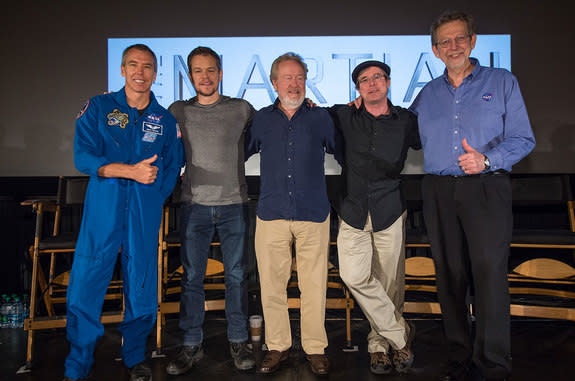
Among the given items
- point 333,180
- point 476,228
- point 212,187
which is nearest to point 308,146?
point 212,187

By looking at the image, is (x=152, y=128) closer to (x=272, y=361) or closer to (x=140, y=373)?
(x=140, y=373)

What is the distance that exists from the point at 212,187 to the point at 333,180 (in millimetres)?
1522

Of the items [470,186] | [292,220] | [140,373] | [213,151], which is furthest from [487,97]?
[140,373]

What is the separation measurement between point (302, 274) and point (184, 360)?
2.77 ft

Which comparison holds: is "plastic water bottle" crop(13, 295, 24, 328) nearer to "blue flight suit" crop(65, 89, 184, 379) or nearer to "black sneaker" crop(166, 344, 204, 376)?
"blue flight suit" crop(65, 89, 184, 379)

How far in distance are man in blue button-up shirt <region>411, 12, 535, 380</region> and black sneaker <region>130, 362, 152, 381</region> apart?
158cm

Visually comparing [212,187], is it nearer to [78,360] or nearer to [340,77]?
[78,360]

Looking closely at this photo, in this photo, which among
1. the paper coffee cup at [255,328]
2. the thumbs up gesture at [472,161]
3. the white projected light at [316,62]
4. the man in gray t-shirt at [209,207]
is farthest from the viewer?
the white projected light at [316,62]

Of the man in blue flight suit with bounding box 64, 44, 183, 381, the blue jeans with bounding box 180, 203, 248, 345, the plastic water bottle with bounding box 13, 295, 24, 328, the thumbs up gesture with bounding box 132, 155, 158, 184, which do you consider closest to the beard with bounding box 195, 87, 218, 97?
the man in blue flight suit with bounding box 64, 44, 183, 381

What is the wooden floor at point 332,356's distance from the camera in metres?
2.28

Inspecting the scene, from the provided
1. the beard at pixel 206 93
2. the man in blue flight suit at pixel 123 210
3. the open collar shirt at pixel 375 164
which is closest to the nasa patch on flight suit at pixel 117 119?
the man in blue flight suit at pixel 123 210

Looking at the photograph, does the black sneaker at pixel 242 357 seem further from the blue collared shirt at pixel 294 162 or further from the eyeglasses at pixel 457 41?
the eyeglasses at pixel 457 41

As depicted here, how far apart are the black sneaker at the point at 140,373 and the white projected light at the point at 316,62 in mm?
1955

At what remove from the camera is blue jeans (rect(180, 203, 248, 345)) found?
2.34 metres
